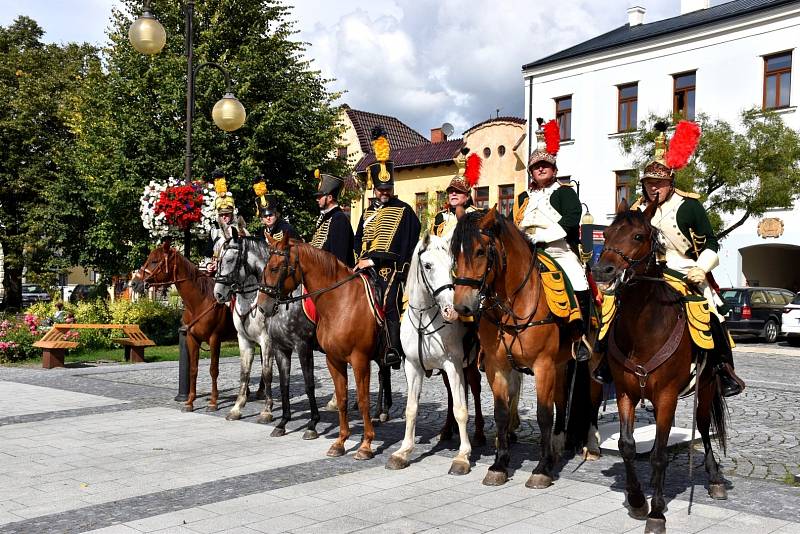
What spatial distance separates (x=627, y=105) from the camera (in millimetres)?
33031

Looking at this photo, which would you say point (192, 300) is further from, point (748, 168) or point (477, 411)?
point (748, 168)

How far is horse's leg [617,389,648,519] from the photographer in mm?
5734

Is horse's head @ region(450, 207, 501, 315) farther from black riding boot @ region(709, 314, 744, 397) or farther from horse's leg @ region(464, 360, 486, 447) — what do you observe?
horse's leg @ region(464, 360, 486, 447)

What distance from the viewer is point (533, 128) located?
116 ft

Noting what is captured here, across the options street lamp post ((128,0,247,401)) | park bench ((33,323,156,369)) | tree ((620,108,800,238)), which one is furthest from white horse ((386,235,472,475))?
tree ((620,108,800,238))

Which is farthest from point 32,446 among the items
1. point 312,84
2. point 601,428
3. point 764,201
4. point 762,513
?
point 764,201

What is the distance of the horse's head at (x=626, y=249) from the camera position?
17.5 ft

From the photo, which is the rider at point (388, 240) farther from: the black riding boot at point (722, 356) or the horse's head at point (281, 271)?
the black riding boot at point (722, 356)

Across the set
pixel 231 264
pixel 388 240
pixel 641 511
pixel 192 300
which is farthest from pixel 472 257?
pixel 192 300

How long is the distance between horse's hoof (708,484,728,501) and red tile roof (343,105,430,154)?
3994cm

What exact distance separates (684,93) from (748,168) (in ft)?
27.6

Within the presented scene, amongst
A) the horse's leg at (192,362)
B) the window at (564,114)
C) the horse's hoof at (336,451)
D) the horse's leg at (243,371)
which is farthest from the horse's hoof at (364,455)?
the window at (564,114)

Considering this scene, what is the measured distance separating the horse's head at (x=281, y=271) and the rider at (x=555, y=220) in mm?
2420

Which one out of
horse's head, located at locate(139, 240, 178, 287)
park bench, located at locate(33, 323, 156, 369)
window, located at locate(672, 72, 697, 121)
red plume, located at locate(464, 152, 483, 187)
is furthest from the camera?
window, located at locate(672, 72, 697, 121)
